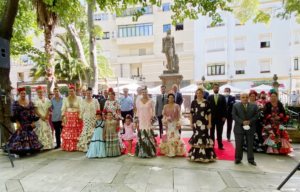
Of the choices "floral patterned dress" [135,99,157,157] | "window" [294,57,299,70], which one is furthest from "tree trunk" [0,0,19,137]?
"window" [294,57,299,70]

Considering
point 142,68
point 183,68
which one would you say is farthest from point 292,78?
point 142,68

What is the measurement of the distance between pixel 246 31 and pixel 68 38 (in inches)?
810

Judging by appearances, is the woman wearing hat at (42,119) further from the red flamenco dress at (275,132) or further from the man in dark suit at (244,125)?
the red flamenco dress at (275,132)

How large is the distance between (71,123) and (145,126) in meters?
2.36

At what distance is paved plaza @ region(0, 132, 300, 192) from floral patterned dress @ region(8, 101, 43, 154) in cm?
30

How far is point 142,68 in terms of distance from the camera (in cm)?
2888

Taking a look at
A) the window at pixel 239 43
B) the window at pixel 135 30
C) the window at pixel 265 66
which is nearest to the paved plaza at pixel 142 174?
the window at pixel 265 66

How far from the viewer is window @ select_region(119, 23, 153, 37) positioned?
94.9 feet

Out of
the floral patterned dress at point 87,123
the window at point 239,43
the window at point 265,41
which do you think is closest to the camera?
the floral patterned dress at point 87,123

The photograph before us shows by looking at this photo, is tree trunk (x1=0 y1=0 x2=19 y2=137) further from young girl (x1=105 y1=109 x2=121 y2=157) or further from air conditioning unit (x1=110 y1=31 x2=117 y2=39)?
air conditioning unit (x1=110 y1=31 x2=117 y2=39)

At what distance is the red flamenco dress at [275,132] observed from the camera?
17.8 feet

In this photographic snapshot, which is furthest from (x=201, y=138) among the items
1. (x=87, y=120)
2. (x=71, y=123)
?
(x=71, y=123)

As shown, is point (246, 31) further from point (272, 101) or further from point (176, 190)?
point (176, 190)

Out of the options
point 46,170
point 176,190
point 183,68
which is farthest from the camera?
point 183,68
